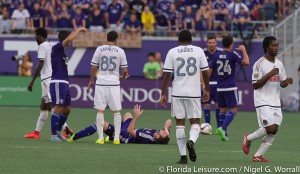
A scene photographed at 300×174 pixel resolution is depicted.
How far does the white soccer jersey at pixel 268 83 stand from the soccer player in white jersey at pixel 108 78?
175 inches

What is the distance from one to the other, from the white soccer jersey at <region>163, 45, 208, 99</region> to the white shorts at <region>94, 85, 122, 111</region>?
4014 millimetres

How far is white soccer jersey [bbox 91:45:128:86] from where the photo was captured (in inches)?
787

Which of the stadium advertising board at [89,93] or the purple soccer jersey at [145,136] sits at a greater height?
the purple soccer jersey at [145,136]

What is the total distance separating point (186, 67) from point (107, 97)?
14.2ft

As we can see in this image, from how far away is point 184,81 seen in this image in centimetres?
1623

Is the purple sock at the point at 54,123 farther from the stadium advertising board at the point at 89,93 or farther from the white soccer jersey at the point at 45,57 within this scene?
the stadium advertising board at the point at 89,93

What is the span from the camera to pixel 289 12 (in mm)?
39188

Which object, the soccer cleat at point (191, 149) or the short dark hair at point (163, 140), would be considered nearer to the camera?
the soccer cleat at point (191, 149)

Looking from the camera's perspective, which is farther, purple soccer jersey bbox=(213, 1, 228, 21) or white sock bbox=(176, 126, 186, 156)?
purple soccer jersey bbox=(213, 1, 228, 21)

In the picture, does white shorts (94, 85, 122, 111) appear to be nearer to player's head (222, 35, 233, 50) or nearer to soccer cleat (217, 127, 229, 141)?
soccer cleat (217, 127, 229, 141)

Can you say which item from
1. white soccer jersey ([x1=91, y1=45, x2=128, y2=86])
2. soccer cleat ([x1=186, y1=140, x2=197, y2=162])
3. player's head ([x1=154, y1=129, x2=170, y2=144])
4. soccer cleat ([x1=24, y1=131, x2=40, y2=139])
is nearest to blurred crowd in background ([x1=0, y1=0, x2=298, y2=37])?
soccer cleat ([x1=24, y1=131, x2=40, y2=139])

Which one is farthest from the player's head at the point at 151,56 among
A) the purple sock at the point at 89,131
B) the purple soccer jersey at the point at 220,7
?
the purple sock at the point at 89,131

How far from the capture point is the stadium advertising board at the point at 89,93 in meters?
35.0

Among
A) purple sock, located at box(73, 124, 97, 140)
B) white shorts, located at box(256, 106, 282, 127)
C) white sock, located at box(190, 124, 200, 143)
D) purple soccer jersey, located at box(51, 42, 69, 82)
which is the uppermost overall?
purple soccer jersey, located at box(51, 42, 69, 82)
